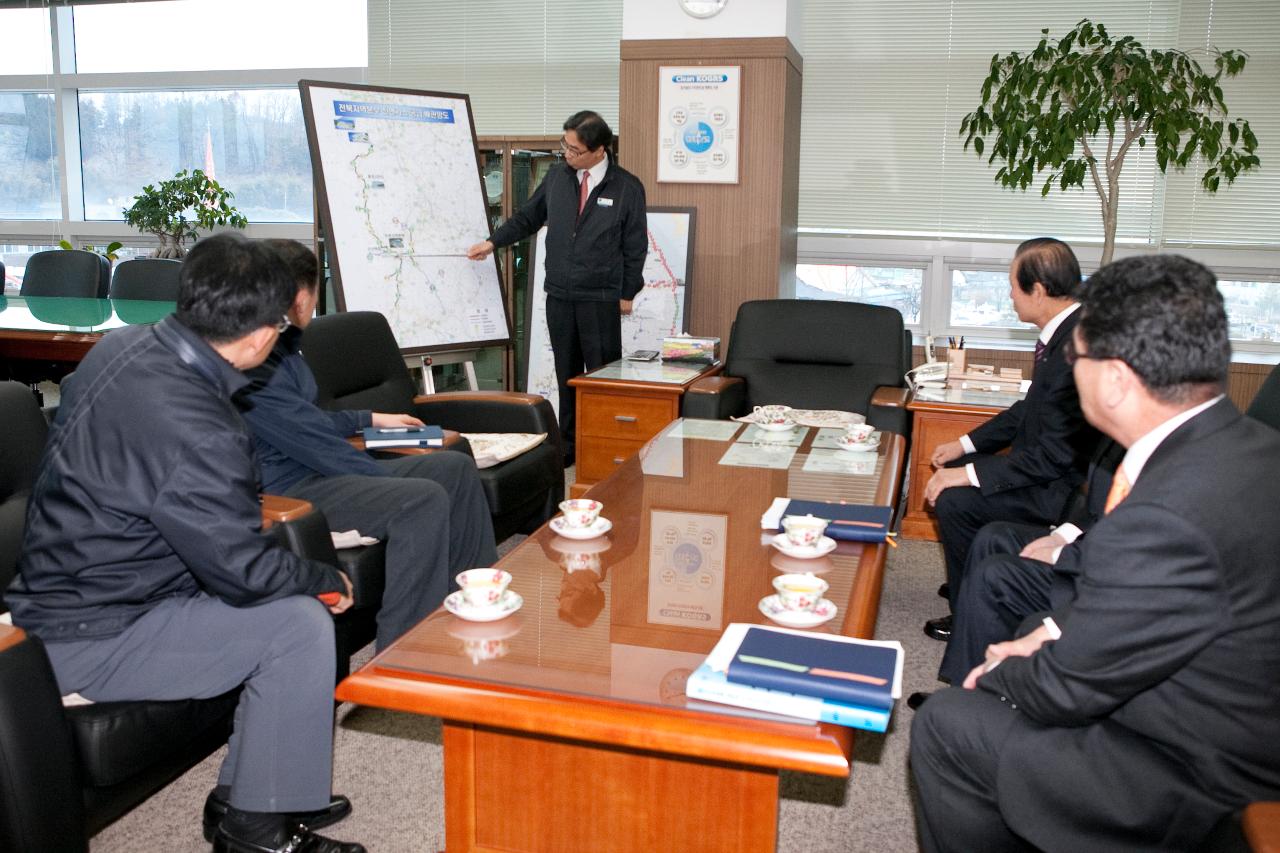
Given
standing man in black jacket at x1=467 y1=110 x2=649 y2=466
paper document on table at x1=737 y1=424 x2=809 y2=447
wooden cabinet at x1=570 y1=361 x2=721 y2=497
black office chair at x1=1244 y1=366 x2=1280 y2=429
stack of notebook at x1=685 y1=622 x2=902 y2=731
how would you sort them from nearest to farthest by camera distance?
stack of notebook at x1=685 y1=622 x2=902 y2=731 < black office chair at x1=1244 y1=366 x2=1280 y2=429 < paper document on table at x1=737 y1=424 x2=809 y2=447 < wooden cabinet at x1=570 y1=361 x2=721 y2=497 < standing man in black jacket at x1=467 y1=110 x2=649 y2=466

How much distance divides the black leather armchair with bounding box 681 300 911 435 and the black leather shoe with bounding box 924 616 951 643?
1.21m

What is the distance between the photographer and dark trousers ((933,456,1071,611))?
3002mm

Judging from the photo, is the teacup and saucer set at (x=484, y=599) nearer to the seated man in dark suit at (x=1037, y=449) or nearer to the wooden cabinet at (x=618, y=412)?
the seated man in dark suit at (x=1037, y=449)

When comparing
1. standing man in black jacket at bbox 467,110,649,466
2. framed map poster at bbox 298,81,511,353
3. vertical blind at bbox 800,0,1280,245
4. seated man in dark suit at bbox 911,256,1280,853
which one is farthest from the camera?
vertical blind at bbox 800,0,1280,245

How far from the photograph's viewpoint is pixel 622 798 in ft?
6.27

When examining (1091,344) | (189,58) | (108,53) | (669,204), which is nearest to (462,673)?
(1091,344)

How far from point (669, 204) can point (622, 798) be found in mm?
4019

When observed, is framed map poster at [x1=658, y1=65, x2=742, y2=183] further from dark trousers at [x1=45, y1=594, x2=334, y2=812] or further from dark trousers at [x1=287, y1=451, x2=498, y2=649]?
dark trousers at [x1=45, y1=594, x2=334, y2=812]

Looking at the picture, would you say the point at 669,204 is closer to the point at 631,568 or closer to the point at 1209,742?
the point at 631,568

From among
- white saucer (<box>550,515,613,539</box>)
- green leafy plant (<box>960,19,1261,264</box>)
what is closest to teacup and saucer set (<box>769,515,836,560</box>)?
white saucer (<box>550,515,613,539</box>)

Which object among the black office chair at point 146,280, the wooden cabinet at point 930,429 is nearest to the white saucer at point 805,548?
the wooden cabinet at point 930,429

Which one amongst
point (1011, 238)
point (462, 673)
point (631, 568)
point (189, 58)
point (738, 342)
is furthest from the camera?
point (189, 58)

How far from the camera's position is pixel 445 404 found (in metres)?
3.89

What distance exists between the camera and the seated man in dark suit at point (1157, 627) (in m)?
1.40
